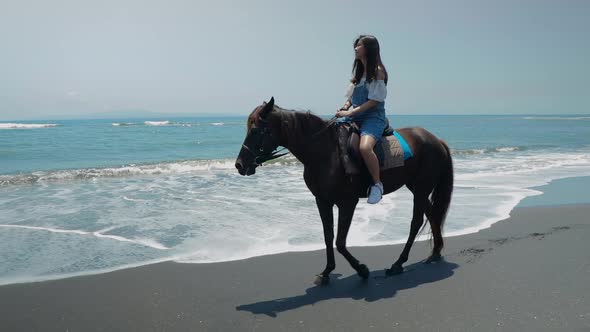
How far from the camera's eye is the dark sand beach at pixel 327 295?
3262 millimetres

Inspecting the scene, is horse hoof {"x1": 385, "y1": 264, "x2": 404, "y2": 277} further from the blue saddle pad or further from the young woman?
the blue saddle pad

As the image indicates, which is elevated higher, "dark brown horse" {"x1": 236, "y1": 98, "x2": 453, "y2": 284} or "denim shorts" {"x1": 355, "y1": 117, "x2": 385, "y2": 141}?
"denim shorts" {"x1": 355, "y1": 117, "x2": 385, "y2": 141}

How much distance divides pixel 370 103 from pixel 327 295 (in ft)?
6.20

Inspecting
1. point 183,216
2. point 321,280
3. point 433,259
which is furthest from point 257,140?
point 183,216

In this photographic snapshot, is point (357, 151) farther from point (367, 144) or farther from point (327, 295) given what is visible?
point (327, 295)

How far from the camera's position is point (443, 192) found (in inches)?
195

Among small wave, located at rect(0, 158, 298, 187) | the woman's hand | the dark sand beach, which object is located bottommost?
small wave, located at rect(0, 158, 298, 187)

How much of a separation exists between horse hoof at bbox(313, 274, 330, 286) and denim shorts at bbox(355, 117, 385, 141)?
1.49 meters

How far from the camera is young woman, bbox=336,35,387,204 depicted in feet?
13.2

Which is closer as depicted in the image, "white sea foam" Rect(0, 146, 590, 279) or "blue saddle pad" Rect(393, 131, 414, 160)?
"blue saddle pad" Rect(393, 131, 414, 160)

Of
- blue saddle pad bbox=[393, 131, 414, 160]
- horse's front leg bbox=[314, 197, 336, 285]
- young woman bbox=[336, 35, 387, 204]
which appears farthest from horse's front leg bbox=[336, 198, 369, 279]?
blue saddle pad bbox=[393, 131, 414, 160]

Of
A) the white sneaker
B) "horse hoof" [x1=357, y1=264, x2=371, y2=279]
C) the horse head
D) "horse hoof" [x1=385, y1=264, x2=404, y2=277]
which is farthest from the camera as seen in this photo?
"horse hoof" [x1=385, y1=264, x2=404, y2=277]

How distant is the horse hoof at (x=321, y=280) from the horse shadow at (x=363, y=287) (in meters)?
0.04

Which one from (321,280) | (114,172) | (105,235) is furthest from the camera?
(114,172)
